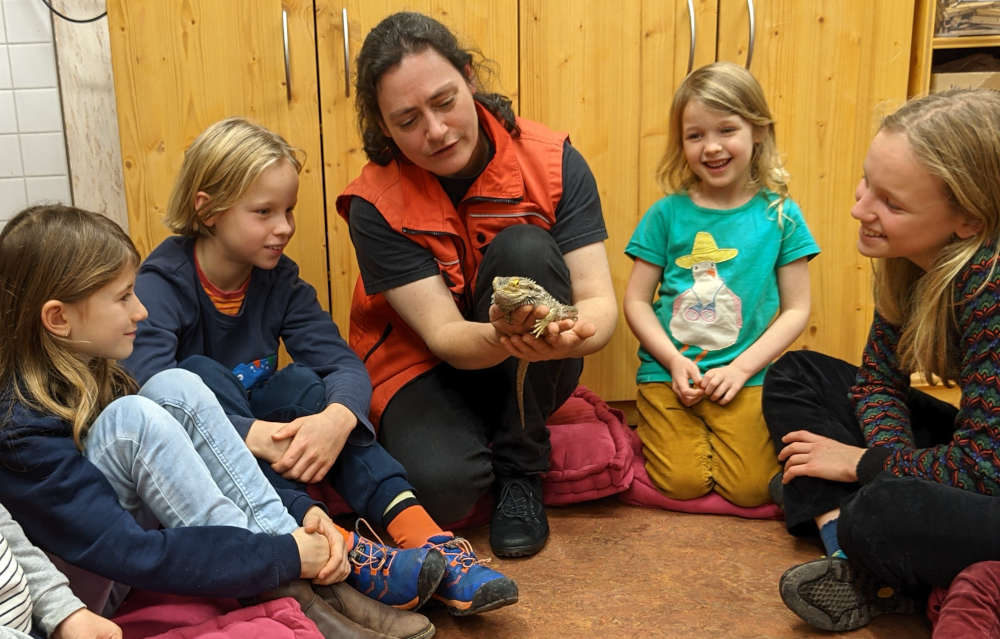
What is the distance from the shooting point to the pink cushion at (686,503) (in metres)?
2.13

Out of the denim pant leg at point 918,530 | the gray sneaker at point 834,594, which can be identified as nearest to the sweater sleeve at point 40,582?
the gray sneaker at point 834,594

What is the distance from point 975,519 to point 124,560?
1.46 metres

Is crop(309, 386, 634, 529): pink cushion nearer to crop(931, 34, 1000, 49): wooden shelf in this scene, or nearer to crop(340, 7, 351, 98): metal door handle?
crop(340, 7, 351, 98): metal door handle

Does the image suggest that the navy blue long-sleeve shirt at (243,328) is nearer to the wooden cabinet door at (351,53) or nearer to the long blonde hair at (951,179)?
the wooden cabinet door at (351,53)

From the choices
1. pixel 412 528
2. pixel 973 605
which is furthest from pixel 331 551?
pixel 973 605

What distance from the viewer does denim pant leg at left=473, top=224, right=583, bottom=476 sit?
1902mm

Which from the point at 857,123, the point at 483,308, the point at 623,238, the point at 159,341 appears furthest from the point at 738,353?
the point at 159,341

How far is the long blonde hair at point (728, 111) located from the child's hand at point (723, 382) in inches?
16.8

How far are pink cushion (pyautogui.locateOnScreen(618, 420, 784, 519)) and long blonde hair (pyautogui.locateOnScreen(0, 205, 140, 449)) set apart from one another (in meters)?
1.32

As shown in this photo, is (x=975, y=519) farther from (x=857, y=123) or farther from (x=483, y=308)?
(x=857, y=123)

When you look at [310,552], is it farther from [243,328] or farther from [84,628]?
[243,328]

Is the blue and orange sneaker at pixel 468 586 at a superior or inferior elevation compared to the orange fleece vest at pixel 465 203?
inferior

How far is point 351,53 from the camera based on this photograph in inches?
94.3

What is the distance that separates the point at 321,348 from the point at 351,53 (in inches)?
34.7
